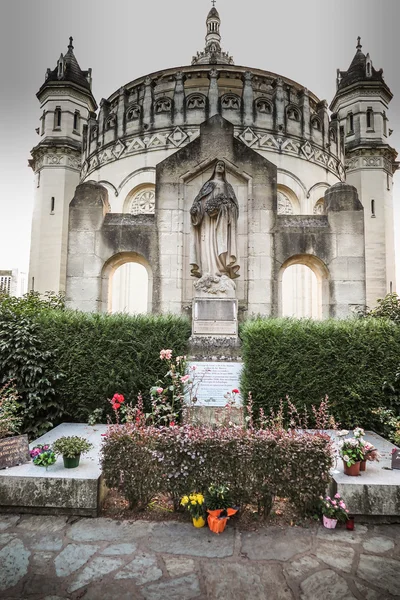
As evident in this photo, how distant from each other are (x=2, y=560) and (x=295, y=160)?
20990 mm

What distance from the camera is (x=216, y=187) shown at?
912cm

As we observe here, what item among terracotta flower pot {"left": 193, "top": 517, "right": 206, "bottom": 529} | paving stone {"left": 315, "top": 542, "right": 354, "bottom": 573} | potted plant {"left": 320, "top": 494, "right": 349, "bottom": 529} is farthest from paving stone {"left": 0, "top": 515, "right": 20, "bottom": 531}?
potted plant {"left": 320, "top": 494, "right": 349, "bottom": 529}

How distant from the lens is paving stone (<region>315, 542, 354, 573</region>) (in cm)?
359

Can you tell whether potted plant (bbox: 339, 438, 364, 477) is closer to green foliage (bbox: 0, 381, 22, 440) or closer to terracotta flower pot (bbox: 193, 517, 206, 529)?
terracotta flower pot (bbox: 193, 517, 206, 529)

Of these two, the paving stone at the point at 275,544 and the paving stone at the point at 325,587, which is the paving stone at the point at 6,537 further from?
the paving stone at the point at 325,587

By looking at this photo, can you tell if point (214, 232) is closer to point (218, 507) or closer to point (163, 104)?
point (218, 507)

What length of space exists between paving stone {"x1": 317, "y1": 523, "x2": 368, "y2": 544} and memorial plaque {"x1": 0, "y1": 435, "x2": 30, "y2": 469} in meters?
3.63

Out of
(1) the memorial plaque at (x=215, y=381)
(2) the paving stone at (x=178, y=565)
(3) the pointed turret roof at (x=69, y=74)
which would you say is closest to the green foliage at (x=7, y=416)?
(1) the memorial plaque at (x=215, y=381)

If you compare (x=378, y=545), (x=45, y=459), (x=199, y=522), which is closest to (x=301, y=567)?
(x=378, y=545)

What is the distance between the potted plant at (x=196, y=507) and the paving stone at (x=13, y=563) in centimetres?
161

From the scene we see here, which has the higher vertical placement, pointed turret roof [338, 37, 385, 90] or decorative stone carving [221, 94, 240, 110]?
pointed turret roof [338, 37, 385, 90]

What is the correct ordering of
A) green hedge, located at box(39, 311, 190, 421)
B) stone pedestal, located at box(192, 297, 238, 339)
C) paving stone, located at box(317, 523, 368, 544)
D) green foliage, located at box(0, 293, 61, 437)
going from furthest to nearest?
stone pedestal, located at box(192, 297, 238, 339), green hedge, located at box(39, 311, 190, 421), green foliage, located at box(0, 293, 61, 437), paving stone, located at box(317, 523, 368, 544)

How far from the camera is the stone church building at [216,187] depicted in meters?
10.2

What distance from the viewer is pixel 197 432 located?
4.40 metres
